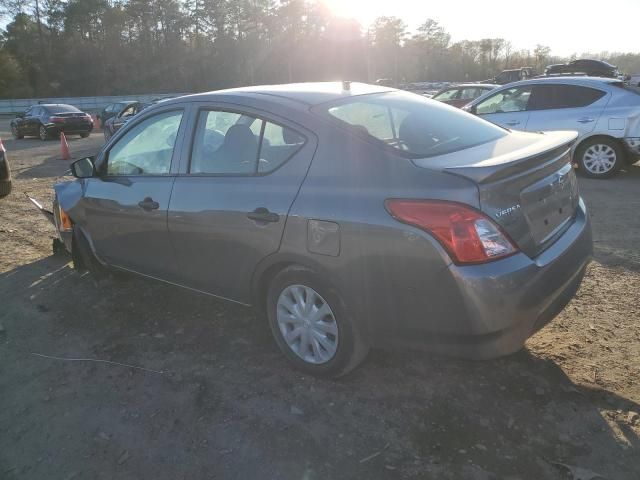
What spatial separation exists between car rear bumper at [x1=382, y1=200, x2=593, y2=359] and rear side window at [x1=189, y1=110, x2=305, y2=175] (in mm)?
1213

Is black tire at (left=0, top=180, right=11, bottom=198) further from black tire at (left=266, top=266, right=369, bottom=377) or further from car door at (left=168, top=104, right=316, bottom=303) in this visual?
black tire at (left=266, top=266, right=369, bottom=377)

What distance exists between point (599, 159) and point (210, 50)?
6765 cm

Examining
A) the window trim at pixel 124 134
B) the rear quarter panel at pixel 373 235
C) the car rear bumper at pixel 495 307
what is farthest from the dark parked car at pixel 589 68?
the rear quarter panel at pixel 373 235

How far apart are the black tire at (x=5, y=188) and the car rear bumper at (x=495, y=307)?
26.3 feet

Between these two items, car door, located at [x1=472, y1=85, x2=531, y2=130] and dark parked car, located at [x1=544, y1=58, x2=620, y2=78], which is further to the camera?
dark parked car, located at [x1=544, y1=58, x2=620, y2=78]

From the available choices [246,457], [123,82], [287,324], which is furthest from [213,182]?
[123,82]

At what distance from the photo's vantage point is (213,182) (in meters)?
3.32

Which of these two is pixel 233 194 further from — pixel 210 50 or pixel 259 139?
pixel 210 50

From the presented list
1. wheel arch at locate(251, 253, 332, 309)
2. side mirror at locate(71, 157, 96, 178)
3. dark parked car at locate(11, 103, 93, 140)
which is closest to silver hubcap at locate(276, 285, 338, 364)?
wheel arch at locate(251, 253, 332, 309)

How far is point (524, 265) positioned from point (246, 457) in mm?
1650

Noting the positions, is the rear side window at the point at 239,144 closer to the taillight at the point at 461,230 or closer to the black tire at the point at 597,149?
the taillight at the point at 461,230

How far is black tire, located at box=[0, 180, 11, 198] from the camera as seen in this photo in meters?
8.34

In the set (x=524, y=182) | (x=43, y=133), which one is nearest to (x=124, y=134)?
(x=524, y=182)

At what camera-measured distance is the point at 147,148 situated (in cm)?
395
